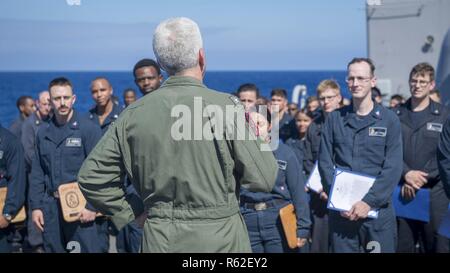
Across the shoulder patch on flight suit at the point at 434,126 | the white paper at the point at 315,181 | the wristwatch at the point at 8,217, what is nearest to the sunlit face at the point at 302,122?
the white paper at the point at 315,181

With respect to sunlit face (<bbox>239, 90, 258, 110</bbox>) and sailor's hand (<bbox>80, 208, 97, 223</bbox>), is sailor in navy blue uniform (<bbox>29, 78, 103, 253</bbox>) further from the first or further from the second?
sunlit face (<bbox>239, 90, 258, 110</bbox>)

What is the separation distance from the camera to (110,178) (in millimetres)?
3113

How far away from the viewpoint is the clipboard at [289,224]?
5285mm

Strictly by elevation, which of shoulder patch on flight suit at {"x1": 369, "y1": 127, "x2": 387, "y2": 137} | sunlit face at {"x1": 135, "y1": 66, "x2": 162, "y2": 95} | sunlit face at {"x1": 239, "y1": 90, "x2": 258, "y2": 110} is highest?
sunlit face at {"x1": 135, "y1": 66, "x2": 162, "y2": 95}

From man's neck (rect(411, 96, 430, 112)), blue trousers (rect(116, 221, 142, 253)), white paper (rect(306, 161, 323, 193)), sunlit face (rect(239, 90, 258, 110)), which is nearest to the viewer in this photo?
blue trousers (rect(116, 221, 142, 253))

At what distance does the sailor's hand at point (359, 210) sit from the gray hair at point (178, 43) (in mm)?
2572

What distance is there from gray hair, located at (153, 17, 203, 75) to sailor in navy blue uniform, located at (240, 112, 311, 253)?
2048 millimetres

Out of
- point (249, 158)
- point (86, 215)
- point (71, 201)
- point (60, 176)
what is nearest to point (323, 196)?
point (86, 215)

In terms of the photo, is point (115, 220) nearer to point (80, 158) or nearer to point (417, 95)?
point (80, 158)

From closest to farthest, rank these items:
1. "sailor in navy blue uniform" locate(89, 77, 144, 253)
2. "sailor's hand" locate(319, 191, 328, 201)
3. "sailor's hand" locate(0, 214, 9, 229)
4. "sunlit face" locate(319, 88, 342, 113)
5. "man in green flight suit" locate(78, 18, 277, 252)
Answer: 1. "man in green flight suit" locate(78, 18, 277, 252)
2. "sailor's hand" locate(0, 214, 9, 229)
3. "sailor's hand" locate(319, 191, 328, 201)
4. "sailor in navy blue uniform" locate(89, 77, 144, 253)
5. "sunlit face" locate(319, 88, 342, 113)

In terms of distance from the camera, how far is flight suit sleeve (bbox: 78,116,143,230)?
3041mm

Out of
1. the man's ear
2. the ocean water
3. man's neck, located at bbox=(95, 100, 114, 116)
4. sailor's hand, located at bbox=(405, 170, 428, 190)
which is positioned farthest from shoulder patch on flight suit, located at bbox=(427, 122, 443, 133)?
the man's ear
